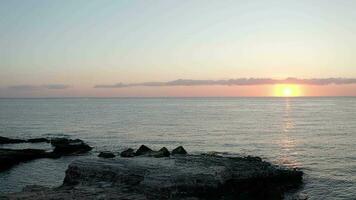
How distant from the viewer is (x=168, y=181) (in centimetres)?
3441

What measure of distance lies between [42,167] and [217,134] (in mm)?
49151

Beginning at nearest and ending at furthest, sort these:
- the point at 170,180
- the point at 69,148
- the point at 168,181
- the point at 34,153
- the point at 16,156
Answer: the point at 168,181
the point at 170,180
the point at 16,156
the point at 34,153
the point at 69,148

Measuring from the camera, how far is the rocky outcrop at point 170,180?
1284 inches

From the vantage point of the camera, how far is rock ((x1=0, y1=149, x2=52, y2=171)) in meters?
55.8

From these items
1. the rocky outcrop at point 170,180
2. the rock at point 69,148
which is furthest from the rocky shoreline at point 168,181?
the rock at point 69,148

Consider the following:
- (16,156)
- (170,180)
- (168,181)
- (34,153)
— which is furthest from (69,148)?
(168,181)

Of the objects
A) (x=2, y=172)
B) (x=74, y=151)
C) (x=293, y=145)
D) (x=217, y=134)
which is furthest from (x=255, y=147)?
(x=2, y=172)

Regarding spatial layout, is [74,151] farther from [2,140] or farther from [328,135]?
[328,135]

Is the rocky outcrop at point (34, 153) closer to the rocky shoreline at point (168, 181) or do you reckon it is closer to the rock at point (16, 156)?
the rock at point (16, 156)

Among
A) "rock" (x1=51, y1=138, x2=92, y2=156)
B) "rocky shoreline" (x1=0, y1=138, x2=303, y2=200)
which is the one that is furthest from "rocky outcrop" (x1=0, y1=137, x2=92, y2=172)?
"rocky shoreline" (x1=0, y1=138, x2=303, y2=200)

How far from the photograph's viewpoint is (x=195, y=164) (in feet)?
136

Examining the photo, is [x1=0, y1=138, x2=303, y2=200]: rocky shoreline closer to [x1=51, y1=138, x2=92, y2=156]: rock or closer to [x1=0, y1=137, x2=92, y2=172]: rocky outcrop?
[x1=0, y1=137, x2=92, y2=172]: rocky outcrop

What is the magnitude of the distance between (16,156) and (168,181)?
32.7m

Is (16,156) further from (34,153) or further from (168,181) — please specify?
(168,181)
